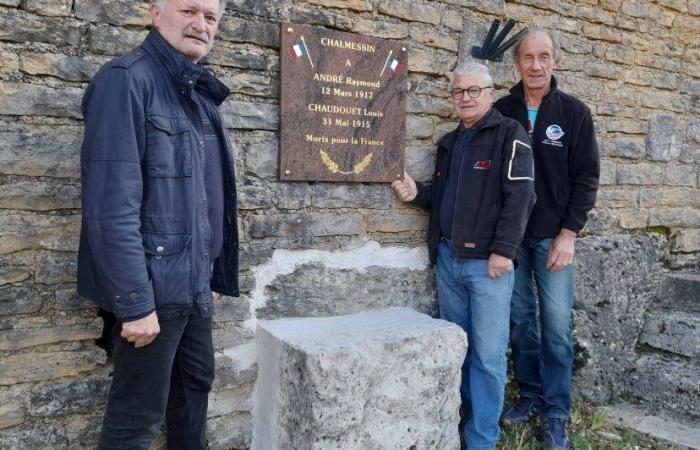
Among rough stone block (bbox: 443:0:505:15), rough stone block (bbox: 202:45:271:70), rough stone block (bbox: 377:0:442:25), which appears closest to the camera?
rough stone block (bbox: 202:45:271:70)

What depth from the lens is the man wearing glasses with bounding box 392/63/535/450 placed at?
2633 millimetres

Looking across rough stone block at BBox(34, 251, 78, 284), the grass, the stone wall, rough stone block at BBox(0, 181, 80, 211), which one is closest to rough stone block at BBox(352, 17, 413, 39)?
the stone wall

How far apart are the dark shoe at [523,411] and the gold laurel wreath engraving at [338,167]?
4.93 feet

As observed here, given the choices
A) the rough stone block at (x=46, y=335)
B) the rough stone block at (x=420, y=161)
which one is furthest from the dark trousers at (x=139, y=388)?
the rough stone block at (x=420, y=161)

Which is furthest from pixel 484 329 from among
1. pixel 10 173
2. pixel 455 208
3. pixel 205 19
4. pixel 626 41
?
pixel 626 41

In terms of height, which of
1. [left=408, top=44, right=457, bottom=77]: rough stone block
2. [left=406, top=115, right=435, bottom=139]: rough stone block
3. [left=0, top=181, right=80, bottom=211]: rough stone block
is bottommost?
[left=0, top=181, right=80, bottom=211]: rough stone block

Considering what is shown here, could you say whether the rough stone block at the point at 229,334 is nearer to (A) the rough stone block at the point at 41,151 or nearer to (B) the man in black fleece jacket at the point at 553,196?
(A) the rough stone block at the point at 41,151

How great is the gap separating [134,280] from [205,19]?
0.86 metres

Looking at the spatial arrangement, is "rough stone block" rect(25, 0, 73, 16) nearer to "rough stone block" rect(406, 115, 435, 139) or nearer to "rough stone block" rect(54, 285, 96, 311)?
"rough stone block" rect(54, 285, 96, 311)

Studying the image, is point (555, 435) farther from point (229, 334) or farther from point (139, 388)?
point (139, 388)

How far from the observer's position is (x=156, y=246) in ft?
5.83

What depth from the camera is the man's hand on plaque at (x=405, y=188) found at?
290 cm

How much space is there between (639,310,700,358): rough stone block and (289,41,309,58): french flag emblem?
2.73 metres

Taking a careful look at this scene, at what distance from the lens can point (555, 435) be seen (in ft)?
9.63
